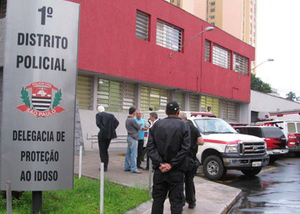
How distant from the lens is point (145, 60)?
1962 cm

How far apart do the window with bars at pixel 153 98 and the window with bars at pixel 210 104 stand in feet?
15.5

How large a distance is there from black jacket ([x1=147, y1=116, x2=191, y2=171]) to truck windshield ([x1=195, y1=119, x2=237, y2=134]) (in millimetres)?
6522

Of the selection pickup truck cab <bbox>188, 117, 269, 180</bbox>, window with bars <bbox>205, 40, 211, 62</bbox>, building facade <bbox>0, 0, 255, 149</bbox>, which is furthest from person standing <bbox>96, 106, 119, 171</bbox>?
window with bars <bbox>205, 40, 211, 62</bbox>

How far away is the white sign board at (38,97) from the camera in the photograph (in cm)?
554

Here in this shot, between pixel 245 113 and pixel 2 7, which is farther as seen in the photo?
pixel 245 113

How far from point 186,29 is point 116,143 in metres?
9.13

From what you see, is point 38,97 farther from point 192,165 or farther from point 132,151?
point 132,151

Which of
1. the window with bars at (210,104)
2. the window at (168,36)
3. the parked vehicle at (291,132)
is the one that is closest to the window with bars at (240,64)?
the window with bars at (210,104)

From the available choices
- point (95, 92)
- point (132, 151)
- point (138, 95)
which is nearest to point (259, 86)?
point (138, 95)

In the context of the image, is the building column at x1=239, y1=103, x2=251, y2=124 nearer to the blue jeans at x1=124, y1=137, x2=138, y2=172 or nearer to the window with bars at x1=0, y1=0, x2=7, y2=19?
the window with bars at x1=0, y1=0, x2=7, y2=19

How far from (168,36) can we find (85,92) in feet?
23.0

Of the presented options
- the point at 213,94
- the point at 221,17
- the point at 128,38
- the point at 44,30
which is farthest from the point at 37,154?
the point at 221,17

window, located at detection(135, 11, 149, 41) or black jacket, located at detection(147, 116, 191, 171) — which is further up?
window, located at detection(135, 11, 149, 41)

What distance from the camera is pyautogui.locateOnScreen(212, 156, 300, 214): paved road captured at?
24.8 ft
